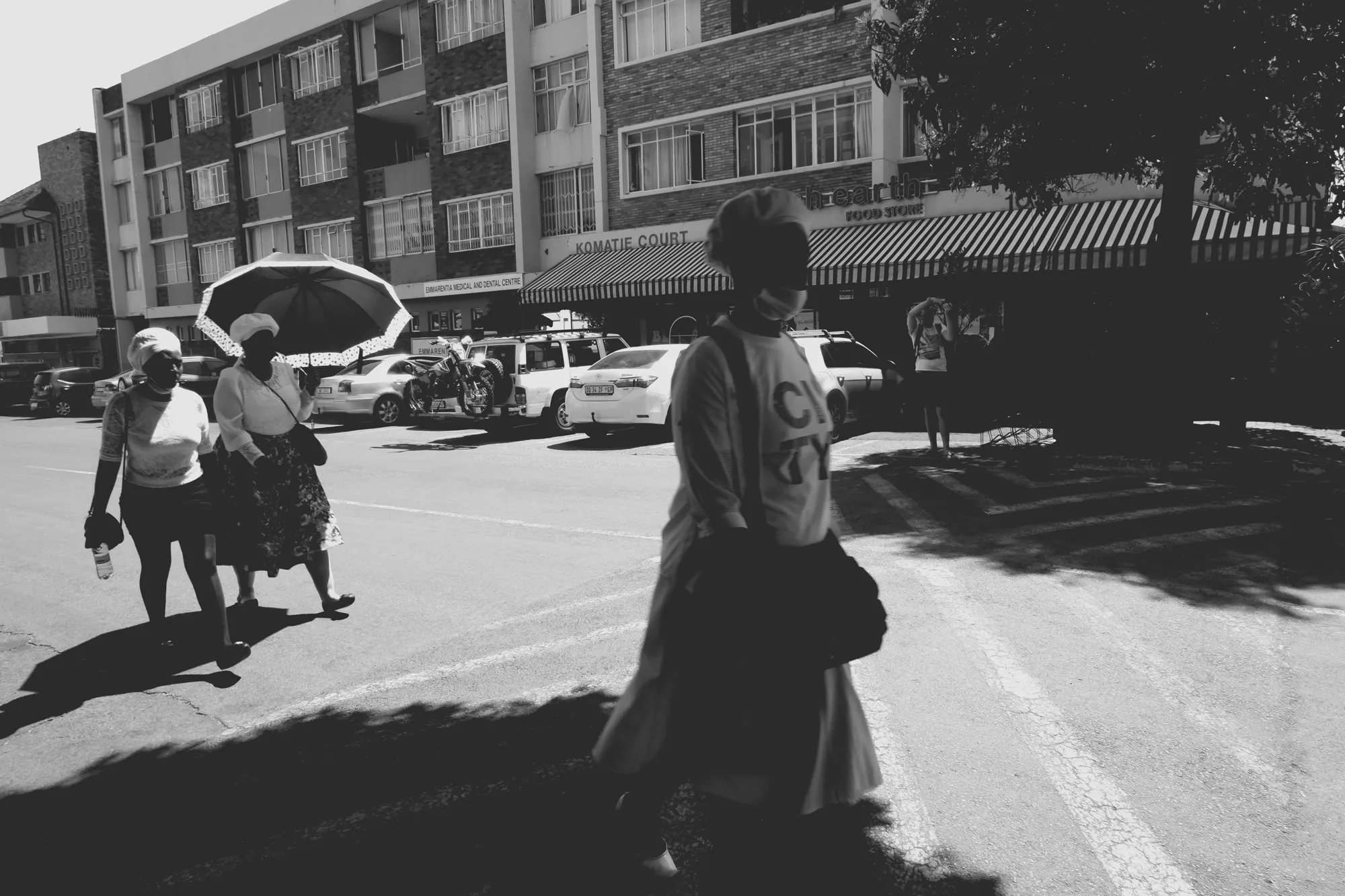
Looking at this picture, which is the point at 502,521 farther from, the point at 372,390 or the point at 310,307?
the point at 372,390

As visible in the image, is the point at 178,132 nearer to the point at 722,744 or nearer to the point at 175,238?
the point at 175,238

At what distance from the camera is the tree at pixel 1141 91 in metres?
8.98

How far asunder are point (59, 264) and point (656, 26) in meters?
36.9

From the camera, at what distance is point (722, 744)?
8.18 ft

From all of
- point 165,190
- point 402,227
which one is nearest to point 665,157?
point 402,227

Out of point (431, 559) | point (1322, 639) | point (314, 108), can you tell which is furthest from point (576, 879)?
point (314, 108)

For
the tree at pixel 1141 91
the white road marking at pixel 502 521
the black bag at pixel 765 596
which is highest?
the tree at pixel 1141 91

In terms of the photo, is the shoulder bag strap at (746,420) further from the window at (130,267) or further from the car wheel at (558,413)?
the window at (130,267)

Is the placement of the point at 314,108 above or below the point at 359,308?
above

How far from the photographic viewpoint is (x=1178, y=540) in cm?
682

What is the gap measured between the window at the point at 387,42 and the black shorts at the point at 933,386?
23.3m

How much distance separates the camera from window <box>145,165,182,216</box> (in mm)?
38531

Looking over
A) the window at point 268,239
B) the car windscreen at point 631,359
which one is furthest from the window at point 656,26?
the window at point 268,239

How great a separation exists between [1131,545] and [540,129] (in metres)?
22.5
